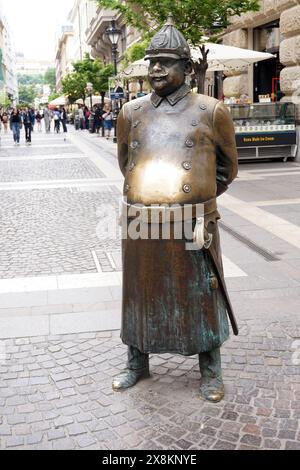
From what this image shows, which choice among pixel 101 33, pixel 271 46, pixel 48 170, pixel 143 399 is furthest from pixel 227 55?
pixel 101 33

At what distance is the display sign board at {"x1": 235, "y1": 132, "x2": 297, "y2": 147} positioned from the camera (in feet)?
50.6

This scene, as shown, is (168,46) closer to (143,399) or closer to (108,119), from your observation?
(143,399)

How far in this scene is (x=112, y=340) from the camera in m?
4.62

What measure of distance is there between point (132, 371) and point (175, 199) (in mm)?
1258

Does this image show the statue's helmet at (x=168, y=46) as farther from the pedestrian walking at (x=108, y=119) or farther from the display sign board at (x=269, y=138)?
the pedestrian walking at (x=108, y=119)

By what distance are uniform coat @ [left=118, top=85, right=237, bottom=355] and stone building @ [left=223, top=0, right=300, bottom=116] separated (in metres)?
12.3

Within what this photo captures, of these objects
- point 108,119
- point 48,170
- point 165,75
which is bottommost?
point 48,170

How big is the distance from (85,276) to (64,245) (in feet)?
4.83

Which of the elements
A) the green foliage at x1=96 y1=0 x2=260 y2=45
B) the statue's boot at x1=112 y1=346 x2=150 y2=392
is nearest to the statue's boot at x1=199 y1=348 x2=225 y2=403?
the statue's boot at x1=112 y1=346 x2=150 y2=392

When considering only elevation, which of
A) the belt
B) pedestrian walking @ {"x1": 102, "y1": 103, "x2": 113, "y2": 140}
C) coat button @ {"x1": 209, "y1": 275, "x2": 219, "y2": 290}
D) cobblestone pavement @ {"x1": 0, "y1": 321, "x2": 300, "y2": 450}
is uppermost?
pedestrian walking @ {"x1": 102, "y1": 103, "x2": 113, "y2": 140}

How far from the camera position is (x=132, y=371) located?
3.87m

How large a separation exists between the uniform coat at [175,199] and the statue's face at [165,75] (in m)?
0.06

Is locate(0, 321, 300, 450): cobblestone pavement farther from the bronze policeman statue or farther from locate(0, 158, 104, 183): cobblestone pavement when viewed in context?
locate(0, 158, 104, 183): cobblestone pavement

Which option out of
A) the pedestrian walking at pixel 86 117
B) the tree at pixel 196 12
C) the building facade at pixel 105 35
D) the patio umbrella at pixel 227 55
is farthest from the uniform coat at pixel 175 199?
the pedestrian walking at pixel 86 117
